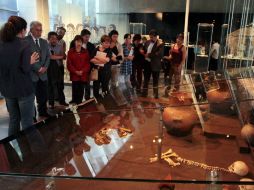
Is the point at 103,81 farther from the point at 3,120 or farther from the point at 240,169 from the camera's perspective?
the point at 240,169

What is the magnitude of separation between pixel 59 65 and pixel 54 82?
0.35 meters

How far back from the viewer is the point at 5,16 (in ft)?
21.1

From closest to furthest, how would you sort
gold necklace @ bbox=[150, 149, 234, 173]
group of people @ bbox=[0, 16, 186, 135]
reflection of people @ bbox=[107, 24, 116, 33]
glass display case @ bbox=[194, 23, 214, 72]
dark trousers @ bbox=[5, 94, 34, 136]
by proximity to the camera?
gold necklace @ bbox=[150, 149, 234, 173] < group of people @ bbox=[0, 16, 186, 135] < dark trousers @ bbox=[5, 94, 34, 136] < reflection of people @ bbox=[107, 24, 116, 33] < glass display case @ bbox=[194, 23, 214, 72]

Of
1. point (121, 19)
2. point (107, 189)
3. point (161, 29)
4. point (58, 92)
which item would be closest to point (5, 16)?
point (58, 92)

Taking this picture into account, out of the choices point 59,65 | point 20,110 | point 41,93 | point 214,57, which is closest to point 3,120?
point 41,93

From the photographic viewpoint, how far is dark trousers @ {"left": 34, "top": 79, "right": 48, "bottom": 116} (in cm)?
449

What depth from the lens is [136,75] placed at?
7105mm

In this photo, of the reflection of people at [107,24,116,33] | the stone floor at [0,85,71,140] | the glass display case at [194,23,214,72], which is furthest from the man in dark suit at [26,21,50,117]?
the glass display case at [194,23,214,72]

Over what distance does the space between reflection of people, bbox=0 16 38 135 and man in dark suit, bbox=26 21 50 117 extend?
1.00m

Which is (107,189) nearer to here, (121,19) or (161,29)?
(121,19)

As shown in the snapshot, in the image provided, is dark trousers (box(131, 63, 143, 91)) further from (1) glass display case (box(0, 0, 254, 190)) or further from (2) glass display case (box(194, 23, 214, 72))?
(2) glass display case (box(194, 23, 214, 72))

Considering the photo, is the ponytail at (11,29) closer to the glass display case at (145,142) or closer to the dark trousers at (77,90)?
the glass display case at (145,142)

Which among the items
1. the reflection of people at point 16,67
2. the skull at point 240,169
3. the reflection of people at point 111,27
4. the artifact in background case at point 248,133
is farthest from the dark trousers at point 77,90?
the reflection of people at point 111,27

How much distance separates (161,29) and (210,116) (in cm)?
765
